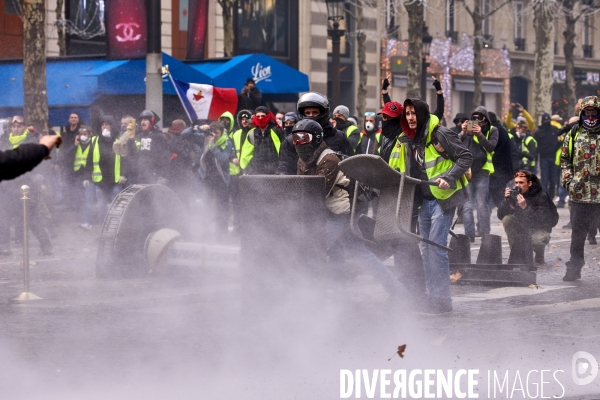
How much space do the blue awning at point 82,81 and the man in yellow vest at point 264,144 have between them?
5.63m

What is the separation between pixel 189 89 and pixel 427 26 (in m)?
24.9

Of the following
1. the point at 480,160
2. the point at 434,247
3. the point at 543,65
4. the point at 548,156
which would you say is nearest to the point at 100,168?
the point at 480,160

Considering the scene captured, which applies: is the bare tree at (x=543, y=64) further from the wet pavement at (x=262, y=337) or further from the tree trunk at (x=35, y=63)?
the wet pavement at (x=262, y=337)

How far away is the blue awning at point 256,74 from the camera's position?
771 inches

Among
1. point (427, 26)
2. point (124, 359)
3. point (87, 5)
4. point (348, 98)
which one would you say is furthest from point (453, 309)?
point (427, 26)

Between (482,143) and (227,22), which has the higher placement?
(227,22)

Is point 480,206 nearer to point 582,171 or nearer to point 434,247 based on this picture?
point 582,171

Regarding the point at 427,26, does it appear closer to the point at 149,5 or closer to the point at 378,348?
the point at 149,5

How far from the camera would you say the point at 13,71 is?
1938 centimetres

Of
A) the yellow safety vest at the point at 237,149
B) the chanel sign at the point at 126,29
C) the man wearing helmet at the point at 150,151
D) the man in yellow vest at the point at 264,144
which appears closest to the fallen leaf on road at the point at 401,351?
the man in yellow vest at the point at 264,144

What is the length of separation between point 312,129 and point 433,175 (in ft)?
3.03

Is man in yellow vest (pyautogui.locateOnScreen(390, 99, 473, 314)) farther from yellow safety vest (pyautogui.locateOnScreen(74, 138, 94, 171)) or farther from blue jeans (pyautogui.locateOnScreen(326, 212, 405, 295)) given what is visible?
yellow safety vest (pyautogui.locateOnScreen(74, 138, 94, 171))

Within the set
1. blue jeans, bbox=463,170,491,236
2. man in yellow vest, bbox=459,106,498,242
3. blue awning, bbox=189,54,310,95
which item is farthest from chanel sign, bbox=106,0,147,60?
blue jeans, bbox=463,170,491,236

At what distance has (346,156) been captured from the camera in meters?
8.38
